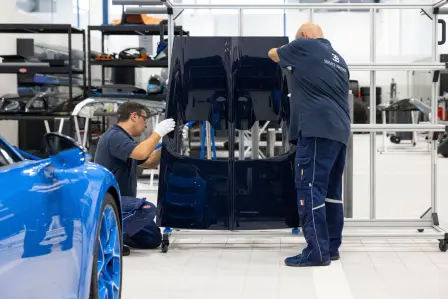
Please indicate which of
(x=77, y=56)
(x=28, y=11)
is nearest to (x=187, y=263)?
(x=77, y=56)

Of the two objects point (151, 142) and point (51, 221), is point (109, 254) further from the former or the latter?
point (151, 142)

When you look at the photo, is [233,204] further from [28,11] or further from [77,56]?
[28,11]

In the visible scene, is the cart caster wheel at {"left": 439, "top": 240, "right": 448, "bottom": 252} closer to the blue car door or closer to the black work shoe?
the black work shoe

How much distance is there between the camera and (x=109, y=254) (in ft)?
10.5

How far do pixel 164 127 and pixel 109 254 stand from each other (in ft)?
6.71

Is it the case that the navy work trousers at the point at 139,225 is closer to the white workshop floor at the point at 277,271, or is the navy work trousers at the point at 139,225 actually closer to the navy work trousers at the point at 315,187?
the white workshop floor at the point at 277,271

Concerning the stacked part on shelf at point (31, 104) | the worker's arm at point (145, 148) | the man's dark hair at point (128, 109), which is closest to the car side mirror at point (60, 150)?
the worker's arm at point (145, 148)

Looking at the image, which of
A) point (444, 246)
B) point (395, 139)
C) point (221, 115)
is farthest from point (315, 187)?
point (395, 139)

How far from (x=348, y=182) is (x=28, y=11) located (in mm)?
9244

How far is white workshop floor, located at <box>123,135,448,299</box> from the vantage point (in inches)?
164

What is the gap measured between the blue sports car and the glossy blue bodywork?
7.86 feet

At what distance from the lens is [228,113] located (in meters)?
5.37

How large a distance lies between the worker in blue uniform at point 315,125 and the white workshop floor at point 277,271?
0.75 ft

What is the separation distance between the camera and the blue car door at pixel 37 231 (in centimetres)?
208
